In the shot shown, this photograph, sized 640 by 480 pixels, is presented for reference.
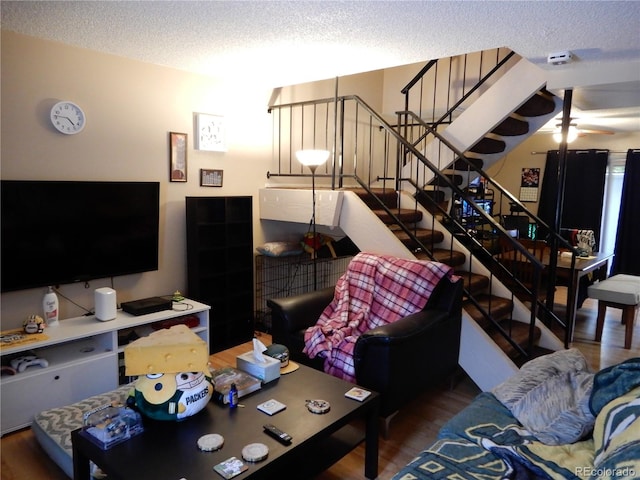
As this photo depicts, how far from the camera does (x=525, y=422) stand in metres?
1.78

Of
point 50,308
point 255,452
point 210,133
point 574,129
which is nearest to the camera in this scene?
point 255,452

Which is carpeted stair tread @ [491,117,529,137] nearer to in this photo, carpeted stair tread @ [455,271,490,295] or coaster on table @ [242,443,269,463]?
carpeted stair tread @ [455,271,490,295]

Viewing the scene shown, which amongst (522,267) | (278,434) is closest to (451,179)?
(522,267)

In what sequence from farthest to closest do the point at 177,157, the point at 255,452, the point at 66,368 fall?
the point at 177,157
the point at 66,368
the point at 255,452

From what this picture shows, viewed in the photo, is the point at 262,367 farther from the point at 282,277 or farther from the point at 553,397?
the point at 282,277

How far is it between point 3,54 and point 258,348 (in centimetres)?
241

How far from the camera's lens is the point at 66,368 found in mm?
2754

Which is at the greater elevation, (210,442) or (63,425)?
(210,442)

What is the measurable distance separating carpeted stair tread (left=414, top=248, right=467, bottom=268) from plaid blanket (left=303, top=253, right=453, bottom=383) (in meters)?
0.56

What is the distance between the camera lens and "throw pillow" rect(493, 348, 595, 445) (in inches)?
65.8

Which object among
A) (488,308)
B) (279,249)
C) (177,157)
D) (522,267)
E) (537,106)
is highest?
(537,106)

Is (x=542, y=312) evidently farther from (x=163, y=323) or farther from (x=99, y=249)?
(x=99, y=249)

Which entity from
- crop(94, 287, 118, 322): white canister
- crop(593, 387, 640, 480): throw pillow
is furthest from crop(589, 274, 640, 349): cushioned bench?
crop(94, 287, 118, 322): white canister

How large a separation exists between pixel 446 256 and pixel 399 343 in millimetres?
1510
